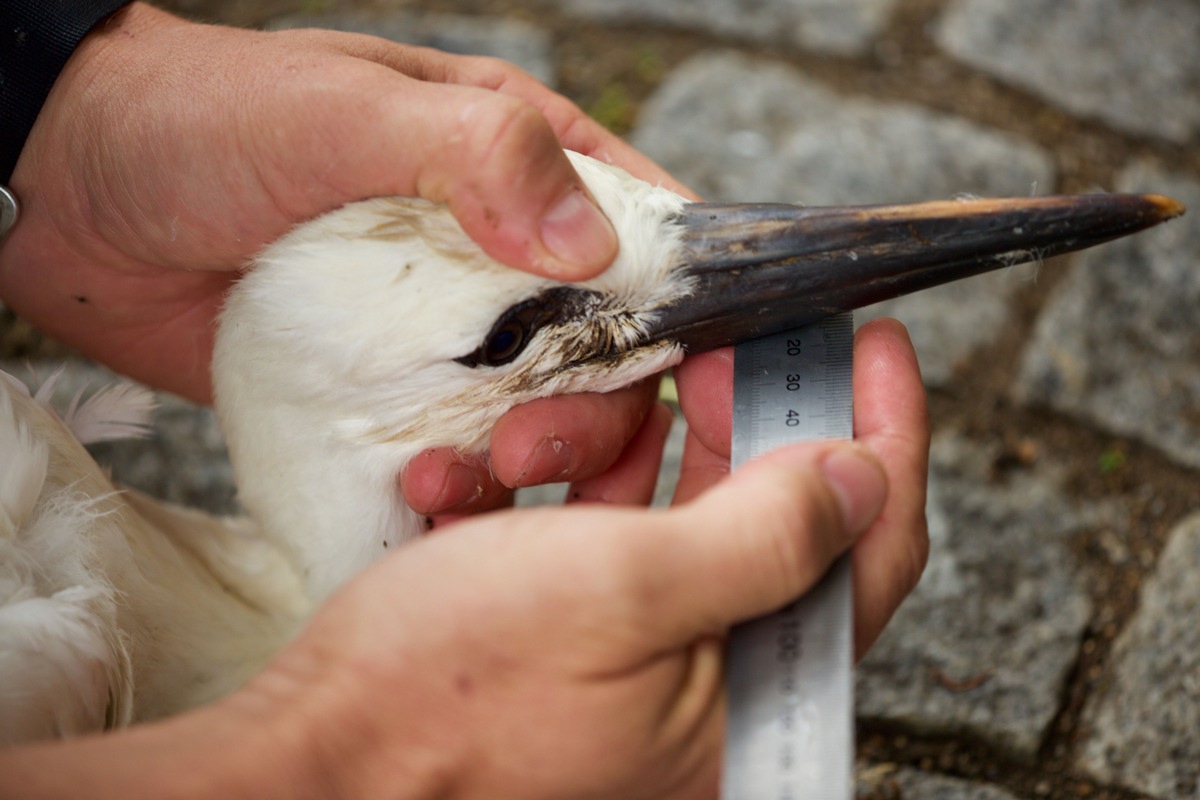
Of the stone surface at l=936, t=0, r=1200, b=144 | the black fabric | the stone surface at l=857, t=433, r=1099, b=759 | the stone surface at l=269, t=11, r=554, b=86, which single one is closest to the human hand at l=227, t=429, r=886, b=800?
the stone surface at l=857, t=433, r=1099, b=759

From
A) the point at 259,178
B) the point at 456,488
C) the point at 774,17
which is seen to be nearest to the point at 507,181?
the point at 259,178

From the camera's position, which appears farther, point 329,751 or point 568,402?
point 568,402

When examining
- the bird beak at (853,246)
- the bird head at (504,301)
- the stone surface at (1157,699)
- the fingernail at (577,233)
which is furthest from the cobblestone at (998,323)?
the fingernail at (577,233)

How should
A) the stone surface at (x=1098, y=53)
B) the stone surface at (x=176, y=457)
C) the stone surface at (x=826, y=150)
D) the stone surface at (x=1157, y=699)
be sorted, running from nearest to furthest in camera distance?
the stone surface at (x=1157, y=699) < the stone surface at (x=176, y=457) < the stone surface at (x=826, y=150) < the stone surface at (x=1098, y=53)

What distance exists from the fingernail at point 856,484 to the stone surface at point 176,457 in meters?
1.87

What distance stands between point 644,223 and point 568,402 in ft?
1.22

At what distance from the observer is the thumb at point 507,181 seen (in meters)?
1.55

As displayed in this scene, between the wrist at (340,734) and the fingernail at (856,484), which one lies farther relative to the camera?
the fingernail at (856,484)

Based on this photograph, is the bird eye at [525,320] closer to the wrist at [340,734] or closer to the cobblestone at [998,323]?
the wrist at [340,734]

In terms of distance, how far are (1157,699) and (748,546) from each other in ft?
4.69

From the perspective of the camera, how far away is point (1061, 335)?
114 inches

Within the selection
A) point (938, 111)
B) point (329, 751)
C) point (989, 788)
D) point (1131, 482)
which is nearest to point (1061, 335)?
point (1131, 482)

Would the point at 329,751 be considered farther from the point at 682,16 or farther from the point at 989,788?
the point at 682,16

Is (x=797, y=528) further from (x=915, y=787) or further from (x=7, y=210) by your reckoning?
(x=7, y=210)
